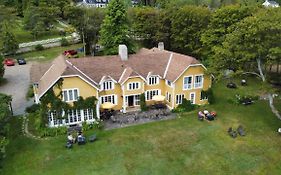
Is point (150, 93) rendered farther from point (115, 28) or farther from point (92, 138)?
point (115, 28)

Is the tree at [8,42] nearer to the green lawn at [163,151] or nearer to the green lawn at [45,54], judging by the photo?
the green lawn at [45,54]

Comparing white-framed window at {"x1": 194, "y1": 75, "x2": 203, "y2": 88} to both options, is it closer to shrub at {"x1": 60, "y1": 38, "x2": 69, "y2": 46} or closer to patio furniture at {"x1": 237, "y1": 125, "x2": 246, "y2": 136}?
patio furniture at {"x1": 237, "y1": 125, "x2": 246, "y2": 136}

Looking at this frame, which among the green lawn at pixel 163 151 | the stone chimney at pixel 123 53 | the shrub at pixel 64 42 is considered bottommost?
the green lawn at pixel 163 151

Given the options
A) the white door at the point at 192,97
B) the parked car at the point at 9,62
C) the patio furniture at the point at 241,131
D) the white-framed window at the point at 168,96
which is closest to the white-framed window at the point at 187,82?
the white door at the point at 192,97

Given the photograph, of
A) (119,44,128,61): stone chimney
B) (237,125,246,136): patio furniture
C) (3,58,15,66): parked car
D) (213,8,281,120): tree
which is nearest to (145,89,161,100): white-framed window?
(119,44,128,61): stone chimney

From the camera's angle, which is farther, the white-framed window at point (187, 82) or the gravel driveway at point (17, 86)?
the gravel driveway at point (17, 86)

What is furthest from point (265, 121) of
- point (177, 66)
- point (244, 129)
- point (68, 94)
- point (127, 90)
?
point (68, 94)

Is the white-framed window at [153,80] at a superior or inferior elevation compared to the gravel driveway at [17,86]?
superior
